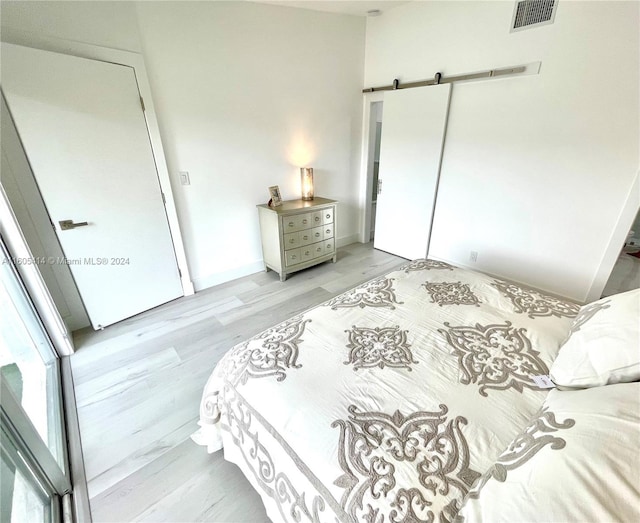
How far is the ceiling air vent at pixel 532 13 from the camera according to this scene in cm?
210

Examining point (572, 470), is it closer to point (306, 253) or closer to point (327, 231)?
point (306, 253)

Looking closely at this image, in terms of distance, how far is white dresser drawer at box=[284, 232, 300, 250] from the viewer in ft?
9.57

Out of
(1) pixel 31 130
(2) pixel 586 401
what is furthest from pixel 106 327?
(2) pixel 586 401

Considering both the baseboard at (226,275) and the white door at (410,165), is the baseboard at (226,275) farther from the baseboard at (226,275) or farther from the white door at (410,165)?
the white door at (410,165)

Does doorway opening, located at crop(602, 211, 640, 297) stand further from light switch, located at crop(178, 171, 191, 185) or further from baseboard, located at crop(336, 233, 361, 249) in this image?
light switch, located at crop(178, 171, 191, 185)

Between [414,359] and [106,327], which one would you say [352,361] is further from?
[106,327]

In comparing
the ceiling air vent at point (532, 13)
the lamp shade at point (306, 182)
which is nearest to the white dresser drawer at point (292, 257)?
the lamp shade at point (306, 182)

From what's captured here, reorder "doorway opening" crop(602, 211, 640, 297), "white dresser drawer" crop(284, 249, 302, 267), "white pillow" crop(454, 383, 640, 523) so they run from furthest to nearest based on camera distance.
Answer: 1. "white dresser drawer" crop(284, 249, 302, 267)
2. "doorway opening" crop(602, 211, 640, 297)
3. "white pillow" crop(454, 383, 640, 523)

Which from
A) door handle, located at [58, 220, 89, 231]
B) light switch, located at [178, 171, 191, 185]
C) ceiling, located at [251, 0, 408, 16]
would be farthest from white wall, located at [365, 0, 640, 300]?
door handle, located at [58, 220, 89, 231]

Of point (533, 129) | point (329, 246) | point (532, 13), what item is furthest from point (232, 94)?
point (533, 129)

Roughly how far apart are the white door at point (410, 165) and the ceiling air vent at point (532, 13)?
0.63 meters


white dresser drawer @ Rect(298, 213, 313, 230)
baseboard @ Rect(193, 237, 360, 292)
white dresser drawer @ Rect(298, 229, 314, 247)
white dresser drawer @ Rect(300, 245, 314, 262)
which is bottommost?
baseboard @ Rect(193, 237, 360, 292)

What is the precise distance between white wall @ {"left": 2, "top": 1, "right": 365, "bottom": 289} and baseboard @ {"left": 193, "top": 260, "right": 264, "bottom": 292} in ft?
0.04

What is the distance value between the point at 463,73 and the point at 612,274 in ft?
7.41
